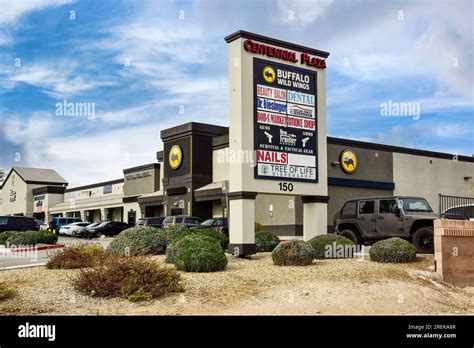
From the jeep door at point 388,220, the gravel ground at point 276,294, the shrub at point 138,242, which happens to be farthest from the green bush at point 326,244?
the shrub at point 138,242

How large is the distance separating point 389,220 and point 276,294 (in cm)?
893

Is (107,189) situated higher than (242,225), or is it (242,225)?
(107,189)

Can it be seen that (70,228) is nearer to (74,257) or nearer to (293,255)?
(74,257)

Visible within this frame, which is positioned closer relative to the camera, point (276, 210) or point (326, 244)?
point (326, 244)

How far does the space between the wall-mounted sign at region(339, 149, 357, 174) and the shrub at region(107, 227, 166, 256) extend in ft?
80.3

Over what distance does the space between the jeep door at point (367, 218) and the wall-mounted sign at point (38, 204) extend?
67.1 m

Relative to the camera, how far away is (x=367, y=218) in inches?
766

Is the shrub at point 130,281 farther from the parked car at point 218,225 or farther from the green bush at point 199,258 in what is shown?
the parked car at point 218,225

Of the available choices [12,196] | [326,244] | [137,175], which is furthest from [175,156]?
[12,196]

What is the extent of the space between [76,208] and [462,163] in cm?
4733

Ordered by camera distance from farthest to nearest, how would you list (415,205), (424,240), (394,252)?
(415,205) → (424,240) → (394,252)

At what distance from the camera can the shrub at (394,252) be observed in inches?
611

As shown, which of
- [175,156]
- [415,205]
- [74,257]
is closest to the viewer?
→ [74,257]

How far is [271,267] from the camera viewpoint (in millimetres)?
14391
